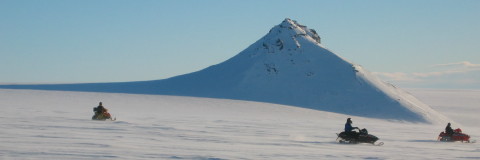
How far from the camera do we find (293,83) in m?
100

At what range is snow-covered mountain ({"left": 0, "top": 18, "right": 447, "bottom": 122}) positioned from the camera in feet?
290

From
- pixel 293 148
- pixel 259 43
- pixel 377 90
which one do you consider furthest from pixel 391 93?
pixel 293 148

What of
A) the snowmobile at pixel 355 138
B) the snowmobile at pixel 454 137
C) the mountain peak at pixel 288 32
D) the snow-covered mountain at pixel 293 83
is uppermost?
the mountain peak at pixel 288 32

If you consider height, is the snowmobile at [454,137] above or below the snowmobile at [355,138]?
above

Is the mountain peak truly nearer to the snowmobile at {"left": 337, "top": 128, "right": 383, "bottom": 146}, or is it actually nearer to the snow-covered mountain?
the snow-covered mountain

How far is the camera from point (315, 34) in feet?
398

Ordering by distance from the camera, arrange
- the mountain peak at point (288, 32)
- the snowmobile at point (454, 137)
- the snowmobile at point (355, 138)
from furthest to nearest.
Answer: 1. the mountain peak at point (288, 32)
2. the snowmobile at point (454, 137)
3. the snowmobile at point (355, 138)

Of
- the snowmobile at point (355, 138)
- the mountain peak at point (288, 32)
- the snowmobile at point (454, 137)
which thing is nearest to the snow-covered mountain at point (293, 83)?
the mountain peak at point (288, 32)

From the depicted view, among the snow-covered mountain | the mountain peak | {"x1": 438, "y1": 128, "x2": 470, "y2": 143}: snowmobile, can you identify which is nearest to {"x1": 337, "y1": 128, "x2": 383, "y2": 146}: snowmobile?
{"x1": 438, "y1": 128, "x2": 470, "y2": 143}: snowmobile

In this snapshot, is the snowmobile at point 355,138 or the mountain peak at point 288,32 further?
the mountain peak at point 288,32

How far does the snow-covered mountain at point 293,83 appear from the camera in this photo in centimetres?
8845

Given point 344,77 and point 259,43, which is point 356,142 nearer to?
point 344,77

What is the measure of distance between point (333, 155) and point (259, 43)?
3637 inches

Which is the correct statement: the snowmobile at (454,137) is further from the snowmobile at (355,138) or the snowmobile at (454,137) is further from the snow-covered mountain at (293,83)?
the snow-covered mountain at (293,83)
